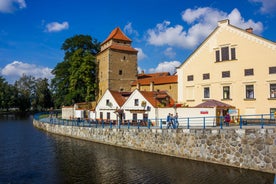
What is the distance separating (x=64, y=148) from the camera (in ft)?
76.9

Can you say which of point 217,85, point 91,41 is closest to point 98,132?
point 217,85

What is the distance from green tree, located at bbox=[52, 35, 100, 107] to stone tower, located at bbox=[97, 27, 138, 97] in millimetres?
2388

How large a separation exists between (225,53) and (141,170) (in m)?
18.1

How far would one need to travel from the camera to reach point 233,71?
2688 centimetres

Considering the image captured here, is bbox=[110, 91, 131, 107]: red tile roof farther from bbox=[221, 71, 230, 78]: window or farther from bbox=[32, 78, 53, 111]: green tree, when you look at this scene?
bbox=[32, 78, 53, 111]: green tree

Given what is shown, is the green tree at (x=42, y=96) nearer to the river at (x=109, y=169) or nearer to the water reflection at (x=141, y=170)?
the river at (x=109, y=169)

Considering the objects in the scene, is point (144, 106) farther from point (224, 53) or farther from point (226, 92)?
point (224, 53)

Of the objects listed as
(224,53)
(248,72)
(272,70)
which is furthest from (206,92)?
(272,70)

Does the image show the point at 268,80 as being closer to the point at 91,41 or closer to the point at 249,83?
the point at 249,83

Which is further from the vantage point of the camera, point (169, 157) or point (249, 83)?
point (249, 83)

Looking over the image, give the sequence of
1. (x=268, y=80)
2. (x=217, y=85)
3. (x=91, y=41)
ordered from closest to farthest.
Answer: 1. (x=268, y=80)
2. (x=217, y=85)
3. (x=91, y=41)

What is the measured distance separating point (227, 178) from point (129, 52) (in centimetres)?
3761

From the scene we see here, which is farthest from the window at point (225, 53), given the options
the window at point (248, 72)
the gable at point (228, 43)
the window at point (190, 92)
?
the window at point (190, 92)

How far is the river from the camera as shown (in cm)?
1353
